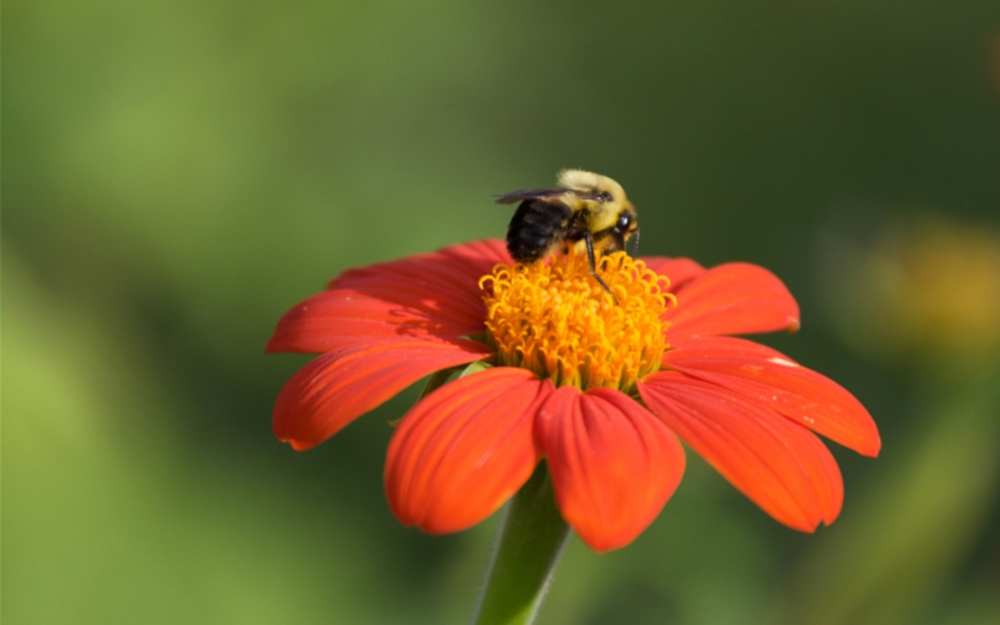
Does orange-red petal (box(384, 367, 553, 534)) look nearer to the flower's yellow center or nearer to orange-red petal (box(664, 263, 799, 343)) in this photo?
the flower's yellow center

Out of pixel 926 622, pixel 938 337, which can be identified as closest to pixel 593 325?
pixel 938 337

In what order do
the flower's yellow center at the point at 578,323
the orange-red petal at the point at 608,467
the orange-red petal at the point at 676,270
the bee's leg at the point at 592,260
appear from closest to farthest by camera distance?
1. the orange-red petal at the point at 608,467
2. the flower's yellow center at the point at 578,323
3. the bee's leg at the point at 592,260
4. the orange-red petal at the point at 676,270

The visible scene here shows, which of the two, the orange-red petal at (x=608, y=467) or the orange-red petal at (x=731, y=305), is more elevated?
the orange-red petal at (x=608, y=467)

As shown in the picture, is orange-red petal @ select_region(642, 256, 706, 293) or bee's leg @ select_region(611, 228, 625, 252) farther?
orange-red petal @ select_region(642, 256, 706, 293)

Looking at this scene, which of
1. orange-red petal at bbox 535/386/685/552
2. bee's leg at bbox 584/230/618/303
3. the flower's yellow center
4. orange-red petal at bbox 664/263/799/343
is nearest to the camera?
orange-red petal at bbox 535/386/685/552

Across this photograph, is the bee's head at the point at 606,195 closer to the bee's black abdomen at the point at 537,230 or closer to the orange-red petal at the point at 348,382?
the bee's black abdomen at the point at 537,230

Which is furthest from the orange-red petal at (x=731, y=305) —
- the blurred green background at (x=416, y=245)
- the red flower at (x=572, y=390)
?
the blurred green background at (x=416, y=245)

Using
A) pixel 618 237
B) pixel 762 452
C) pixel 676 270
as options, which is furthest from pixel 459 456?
pixel 676 270

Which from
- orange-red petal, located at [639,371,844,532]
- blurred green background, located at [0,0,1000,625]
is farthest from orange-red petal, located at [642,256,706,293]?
blurred green background, located at [0,0,1000,625]
